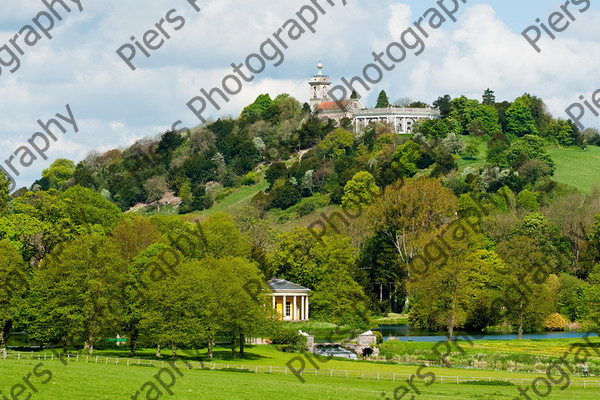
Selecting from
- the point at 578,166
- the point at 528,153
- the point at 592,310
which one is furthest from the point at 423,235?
the point at 578,166

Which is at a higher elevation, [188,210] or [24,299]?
[188,210]

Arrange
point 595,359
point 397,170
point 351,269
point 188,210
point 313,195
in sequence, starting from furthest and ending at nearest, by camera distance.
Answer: point 188,210, point 313,195, point 397,170, point 351,269, point 595,359

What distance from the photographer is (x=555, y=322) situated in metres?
97.9

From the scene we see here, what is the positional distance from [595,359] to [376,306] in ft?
145

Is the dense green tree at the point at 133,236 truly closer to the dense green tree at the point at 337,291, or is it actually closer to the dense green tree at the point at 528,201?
the dense green tree at the point at 337,291

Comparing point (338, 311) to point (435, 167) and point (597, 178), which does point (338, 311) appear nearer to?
point (435, 167)

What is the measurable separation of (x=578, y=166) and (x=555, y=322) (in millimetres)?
86511

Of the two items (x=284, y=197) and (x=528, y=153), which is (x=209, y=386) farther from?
(x=528, y=153)

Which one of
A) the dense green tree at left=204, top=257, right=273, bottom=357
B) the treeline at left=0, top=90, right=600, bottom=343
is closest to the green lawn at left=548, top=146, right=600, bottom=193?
the treeline at left=0, top=90, right=600, bottom=343

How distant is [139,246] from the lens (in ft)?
329

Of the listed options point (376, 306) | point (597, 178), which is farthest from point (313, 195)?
point (376, 306)

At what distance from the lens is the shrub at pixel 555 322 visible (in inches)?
3831

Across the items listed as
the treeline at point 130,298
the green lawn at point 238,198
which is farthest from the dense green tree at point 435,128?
the treeline at point 130,298

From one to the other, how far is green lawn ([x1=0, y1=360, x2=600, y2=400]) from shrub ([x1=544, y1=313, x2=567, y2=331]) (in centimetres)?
4328
